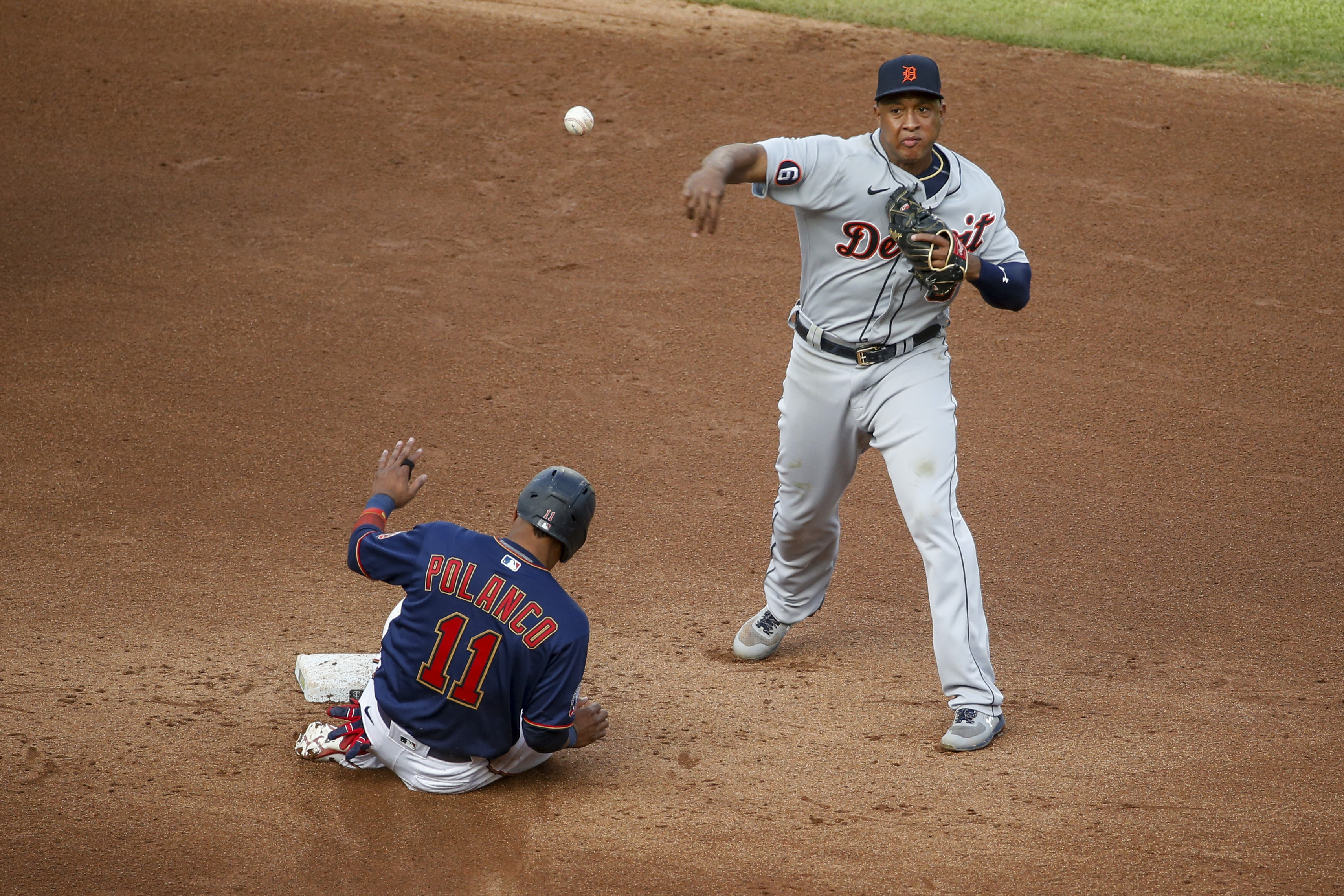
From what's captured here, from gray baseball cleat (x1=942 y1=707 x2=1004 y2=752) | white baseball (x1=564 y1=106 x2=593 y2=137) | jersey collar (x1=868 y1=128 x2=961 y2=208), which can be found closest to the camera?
gray baseball cleat (x1=942 y1=707 x2=1004 y2=752)

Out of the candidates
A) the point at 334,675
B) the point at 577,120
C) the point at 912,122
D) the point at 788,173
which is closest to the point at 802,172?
the point at 788,173

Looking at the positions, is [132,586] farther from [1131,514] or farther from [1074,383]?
[1074,383]

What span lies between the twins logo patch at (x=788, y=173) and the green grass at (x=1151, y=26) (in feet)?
26.2

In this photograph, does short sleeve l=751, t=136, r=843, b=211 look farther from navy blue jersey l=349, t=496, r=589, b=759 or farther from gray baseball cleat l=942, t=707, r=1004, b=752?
gray baseball cleat l=942, t=707, r=1004, b=752

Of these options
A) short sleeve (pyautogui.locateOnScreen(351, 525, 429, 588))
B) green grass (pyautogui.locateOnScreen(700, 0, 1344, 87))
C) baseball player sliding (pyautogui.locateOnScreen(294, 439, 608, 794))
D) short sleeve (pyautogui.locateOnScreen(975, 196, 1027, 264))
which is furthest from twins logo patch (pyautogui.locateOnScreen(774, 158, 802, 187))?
green grass (pyautogui.locateOnScreen(700, 0, 1344, 87))

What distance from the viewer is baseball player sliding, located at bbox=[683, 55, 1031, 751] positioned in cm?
412

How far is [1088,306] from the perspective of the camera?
816 cm

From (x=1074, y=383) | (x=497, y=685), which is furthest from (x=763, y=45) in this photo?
(x=497, y=685)

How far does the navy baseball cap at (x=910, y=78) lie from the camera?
4.19 meters

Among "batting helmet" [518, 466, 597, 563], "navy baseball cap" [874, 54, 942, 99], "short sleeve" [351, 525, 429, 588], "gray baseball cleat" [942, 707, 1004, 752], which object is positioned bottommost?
"gray baseball cleat" [942, 707, 1004, 752]

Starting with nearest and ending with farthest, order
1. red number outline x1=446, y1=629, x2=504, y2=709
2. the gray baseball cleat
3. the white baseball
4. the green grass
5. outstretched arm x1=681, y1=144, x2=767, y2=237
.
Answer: red number outline x1=446, y1=629, x2=504, y2=709 → outstretched arm x1=681, y1=144, x2=767, y2=237 → the gray baseball cleat → the white baseball → the green grass

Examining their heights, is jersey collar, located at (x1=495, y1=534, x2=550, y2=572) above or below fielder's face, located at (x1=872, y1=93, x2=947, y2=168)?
below

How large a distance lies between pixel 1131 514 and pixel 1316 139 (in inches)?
214

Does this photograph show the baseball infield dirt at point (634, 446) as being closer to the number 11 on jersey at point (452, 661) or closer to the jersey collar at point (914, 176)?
the number 11 on jersey at point (452, 661)
